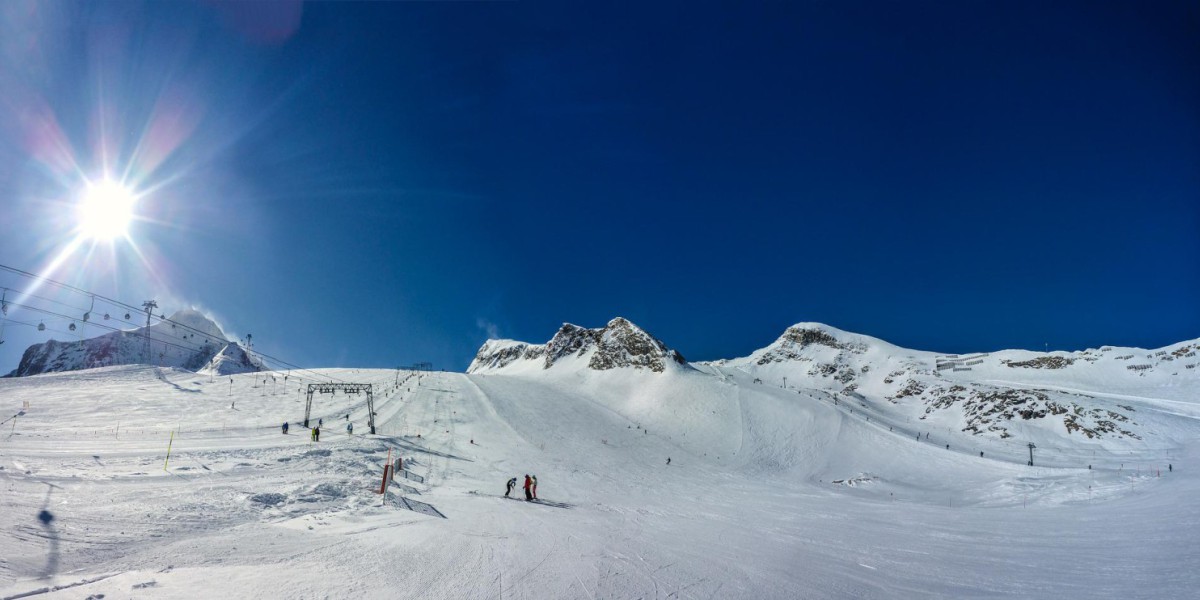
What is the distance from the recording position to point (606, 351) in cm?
10731

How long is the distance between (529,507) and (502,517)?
140 inches

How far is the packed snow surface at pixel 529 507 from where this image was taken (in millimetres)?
8977

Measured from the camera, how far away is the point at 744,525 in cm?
1836

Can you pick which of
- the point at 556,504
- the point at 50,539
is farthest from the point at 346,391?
the point at 50,539

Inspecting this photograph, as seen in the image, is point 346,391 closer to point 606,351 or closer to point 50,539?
point 50,539

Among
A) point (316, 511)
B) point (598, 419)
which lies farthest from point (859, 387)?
point (316, 511)

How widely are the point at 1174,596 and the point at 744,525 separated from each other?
10903 mm

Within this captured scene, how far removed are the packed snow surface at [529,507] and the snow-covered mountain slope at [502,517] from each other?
10cm

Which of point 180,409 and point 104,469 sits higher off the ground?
point 180,409

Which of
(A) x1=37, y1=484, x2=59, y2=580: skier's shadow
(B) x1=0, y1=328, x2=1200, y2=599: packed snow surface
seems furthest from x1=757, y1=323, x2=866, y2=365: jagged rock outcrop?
(A) x1=37, y1=484, x2=59, y2=580: skier's shadow

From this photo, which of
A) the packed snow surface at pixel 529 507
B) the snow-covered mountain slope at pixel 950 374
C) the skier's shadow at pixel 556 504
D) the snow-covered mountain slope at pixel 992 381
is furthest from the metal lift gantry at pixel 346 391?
the snow-covered mountain slope at pixel 992 381

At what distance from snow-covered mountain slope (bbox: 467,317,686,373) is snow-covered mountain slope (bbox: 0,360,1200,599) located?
156 ft

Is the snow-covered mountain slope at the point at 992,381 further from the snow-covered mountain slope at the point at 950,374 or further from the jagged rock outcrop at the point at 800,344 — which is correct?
the jagged rock outcrop at the point at 800,344

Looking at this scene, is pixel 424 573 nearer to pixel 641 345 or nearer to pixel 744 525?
pixel 744 525
